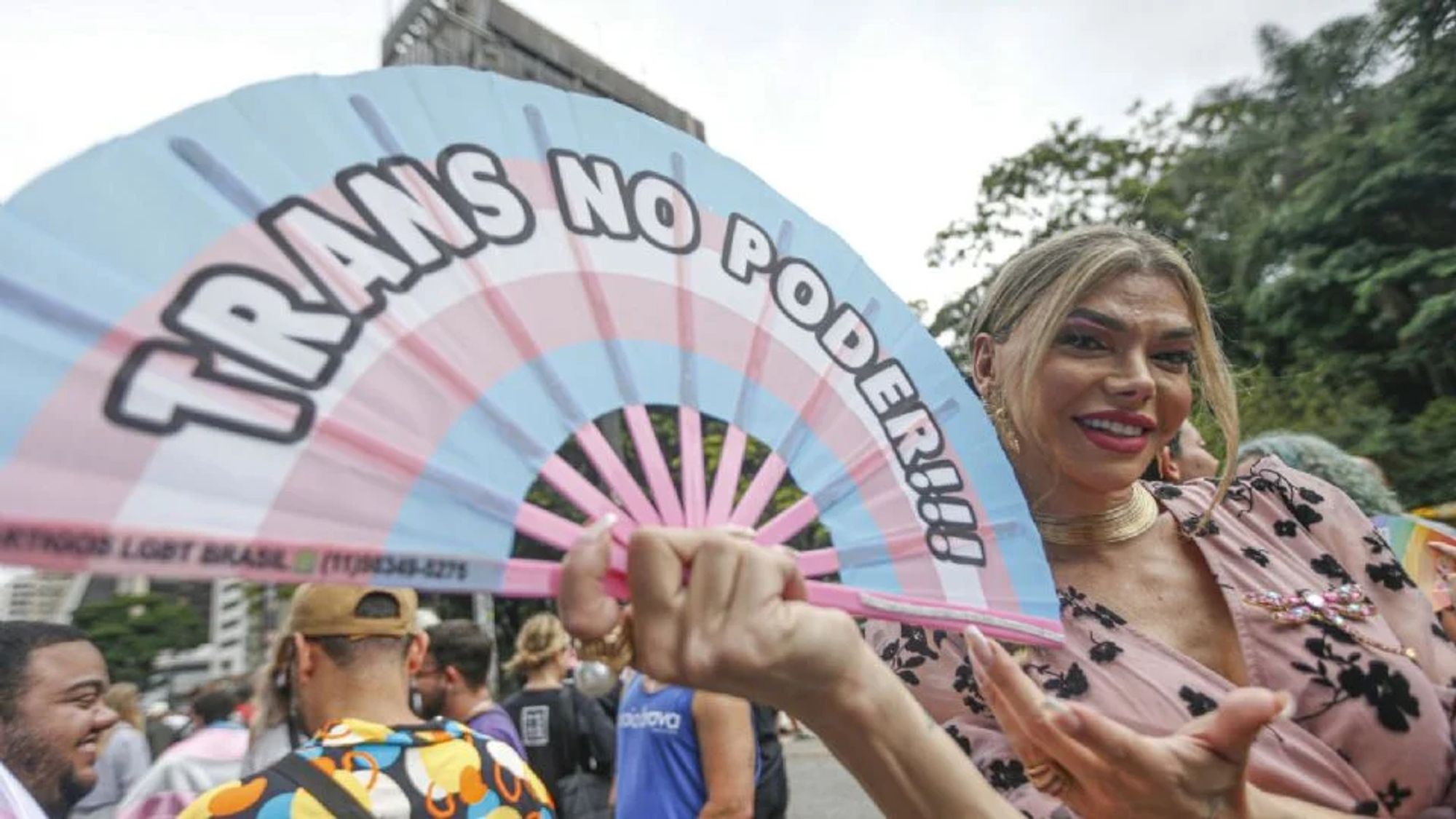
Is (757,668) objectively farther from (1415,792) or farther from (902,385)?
(1415,792)

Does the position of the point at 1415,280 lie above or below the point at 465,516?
above

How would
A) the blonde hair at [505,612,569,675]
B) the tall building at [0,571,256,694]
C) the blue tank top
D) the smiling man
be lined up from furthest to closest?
1. the tall building at [0,571,256,694]
2. the blonde hair at [505,612,569,675]
3. the blue tank top
4. the smiling man

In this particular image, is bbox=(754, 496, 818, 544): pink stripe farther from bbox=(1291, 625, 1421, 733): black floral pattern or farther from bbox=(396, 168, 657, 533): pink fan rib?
bbox=(1291, 625, 1421, 733): black floral pattern

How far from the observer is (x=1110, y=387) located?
151cm

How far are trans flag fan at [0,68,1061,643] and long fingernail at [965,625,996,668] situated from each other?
7 cm

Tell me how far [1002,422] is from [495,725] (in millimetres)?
2987

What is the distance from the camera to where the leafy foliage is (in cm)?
1580

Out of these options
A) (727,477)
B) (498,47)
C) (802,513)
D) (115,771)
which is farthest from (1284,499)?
(498,47)

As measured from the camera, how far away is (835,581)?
1259 mm

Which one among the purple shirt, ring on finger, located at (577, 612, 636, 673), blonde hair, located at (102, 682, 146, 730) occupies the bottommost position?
the purple shirt

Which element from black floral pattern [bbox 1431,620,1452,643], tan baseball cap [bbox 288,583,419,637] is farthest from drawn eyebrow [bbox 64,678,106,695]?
black floral pattern [bbox 1431,620,1452,643]

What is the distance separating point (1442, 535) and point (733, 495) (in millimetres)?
2115

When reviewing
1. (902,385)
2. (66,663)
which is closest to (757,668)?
(902,385)

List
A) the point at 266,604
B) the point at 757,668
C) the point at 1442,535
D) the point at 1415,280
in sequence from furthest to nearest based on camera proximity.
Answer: the point at 266,604 < the point at 1415,280 < the point at 1442,535 < the point at 757,668
